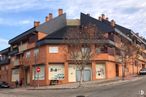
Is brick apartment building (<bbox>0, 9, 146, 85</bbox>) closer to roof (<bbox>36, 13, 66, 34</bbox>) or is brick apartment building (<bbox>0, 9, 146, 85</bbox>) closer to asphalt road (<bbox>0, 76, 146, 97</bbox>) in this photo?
roof (<bbox>36, 13, 66, 34</bbox>)

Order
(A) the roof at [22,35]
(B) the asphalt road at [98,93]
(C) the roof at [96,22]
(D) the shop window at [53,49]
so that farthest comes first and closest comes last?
1. (C) the roof at [96,22]
2. (A) the roof at [22,35]
3. (D) the shop window at [53,49]
4. (B) the asphalt road at [98,93]

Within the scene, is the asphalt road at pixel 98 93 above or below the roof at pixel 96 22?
below

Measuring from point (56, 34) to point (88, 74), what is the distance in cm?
1018

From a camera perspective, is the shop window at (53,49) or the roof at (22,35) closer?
the shop window at (53,49)

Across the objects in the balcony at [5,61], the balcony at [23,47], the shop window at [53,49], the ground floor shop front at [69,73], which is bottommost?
the ground floor shop front at [69,73]

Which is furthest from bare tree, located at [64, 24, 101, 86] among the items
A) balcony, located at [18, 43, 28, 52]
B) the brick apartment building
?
balcony, located at [18, 43, 28, 52]

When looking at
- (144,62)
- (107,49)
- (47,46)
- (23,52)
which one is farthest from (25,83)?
(144,62)

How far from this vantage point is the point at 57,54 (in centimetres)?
6650

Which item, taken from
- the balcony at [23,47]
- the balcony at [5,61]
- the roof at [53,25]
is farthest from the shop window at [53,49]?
the balcony at [5,61]

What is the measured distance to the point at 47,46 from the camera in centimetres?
6669

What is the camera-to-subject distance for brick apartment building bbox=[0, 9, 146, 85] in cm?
6625

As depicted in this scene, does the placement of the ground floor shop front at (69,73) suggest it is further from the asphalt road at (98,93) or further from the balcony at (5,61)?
the balcony at (5,61)

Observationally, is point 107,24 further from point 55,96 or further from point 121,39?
point 55,96

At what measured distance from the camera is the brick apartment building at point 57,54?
66250 mm
